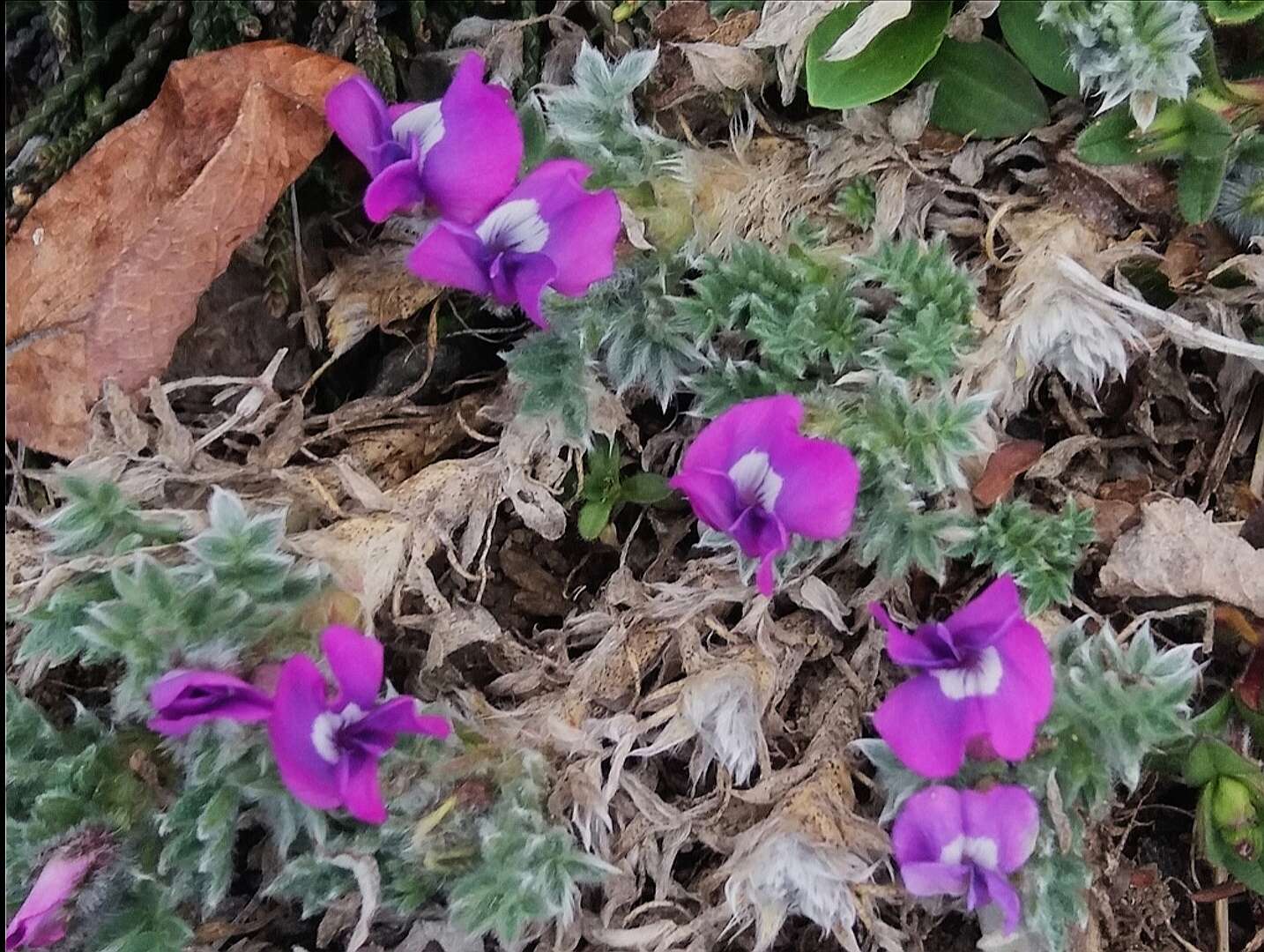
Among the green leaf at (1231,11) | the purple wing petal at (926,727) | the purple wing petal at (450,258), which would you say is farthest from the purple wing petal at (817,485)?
the green leaf at (1231,11)

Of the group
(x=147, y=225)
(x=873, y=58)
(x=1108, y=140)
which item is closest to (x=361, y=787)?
(x=147, y=225)

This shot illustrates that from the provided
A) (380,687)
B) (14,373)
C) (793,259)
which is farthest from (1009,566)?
(14,373)

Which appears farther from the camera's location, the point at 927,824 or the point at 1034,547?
the point at 1034,547

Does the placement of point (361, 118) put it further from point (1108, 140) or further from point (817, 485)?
point (1108, 140)

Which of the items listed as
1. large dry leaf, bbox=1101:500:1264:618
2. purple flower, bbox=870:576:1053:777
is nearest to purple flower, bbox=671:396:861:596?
purple flower, bbox=870:576:1053:777

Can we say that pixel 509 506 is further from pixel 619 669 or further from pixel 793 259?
pixel 793 259

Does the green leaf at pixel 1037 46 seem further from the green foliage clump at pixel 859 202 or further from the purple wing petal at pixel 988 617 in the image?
the purple wing petal at pixel 988 617

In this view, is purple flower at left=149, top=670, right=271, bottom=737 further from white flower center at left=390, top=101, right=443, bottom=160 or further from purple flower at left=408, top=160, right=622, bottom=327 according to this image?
white flower center at left=390, top=101, right=443, bottom=160
